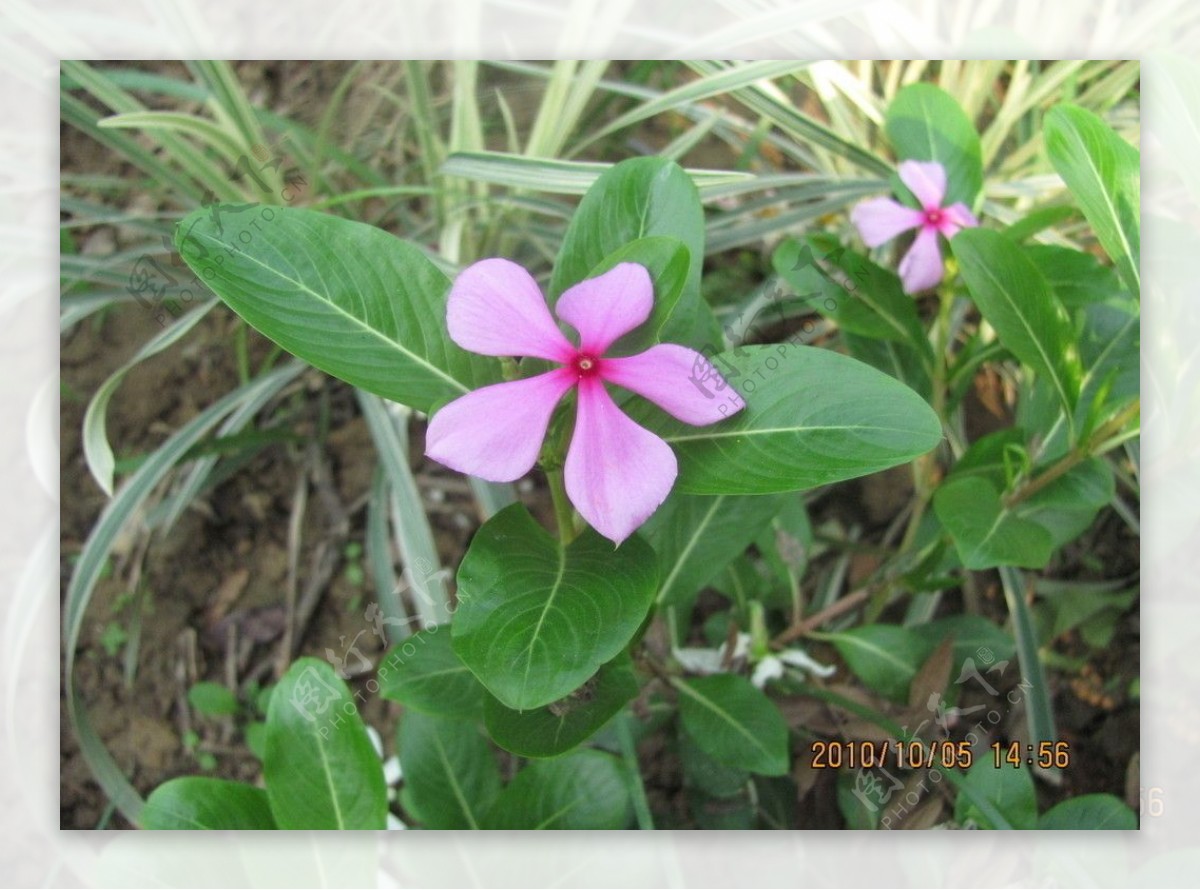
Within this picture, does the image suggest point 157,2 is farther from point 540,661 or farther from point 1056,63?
point 1056,63

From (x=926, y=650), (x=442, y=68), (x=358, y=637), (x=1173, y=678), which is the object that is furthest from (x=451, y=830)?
(x=442, y=68)

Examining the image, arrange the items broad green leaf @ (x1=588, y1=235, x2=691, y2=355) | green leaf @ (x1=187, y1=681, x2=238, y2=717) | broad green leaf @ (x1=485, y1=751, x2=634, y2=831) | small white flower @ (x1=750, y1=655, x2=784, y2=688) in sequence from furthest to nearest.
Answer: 1. green leaf @ (x1=187, y1=681, x2=238, y2=717)
2. small white flower @ (x1=750, y1=655, x2=784, y2=688)
3. broad green leaf @ (x1=485, y1=751, x2=634, y2=831)
4. broad green leaf @ (x1=588, y1=235, x2=691, y2=355)

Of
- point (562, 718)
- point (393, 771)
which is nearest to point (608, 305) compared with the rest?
point (562, 718)

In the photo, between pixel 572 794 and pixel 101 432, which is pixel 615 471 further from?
pixel 101 432

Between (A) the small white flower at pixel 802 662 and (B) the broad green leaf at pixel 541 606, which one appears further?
(A) the small white flower at pixel 802 662

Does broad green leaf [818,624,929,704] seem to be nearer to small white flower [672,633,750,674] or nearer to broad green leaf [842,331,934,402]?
small white flower [672,633,750,674]

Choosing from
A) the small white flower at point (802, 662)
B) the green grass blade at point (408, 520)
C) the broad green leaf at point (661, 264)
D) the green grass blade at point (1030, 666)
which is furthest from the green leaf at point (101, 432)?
the green grass blade at point (1030, 666)

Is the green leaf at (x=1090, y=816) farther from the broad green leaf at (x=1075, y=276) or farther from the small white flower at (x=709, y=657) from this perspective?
the broad green leaf at (x=1075, y=276)

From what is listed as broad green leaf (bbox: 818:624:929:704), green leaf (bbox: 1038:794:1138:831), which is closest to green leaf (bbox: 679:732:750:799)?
broad green leaf (bbox: 818:624:929:704)
